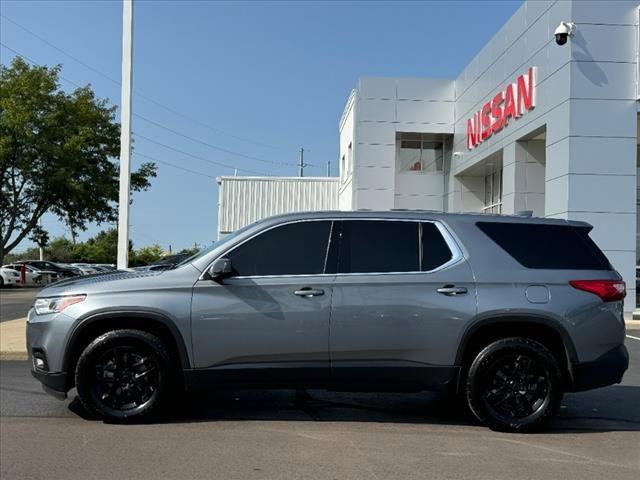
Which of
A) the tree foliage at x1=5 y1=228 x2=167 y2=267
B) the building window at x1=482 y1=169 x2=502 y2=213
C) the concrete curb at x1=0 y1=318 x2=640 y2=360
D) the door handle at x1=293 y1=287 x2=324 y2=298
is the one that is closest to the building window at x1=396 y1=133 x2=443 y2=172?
the building window at x1=482 y1=169 x2=502 y2=213

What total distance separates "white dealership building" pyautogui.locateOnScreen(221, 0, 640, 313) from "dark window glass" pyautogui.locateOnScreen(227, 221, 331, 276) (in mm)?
11357

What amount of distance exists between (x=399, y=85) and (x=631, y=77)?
10.5 m

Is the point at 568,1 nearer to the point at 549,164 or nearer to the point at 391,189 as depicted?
Result: the point at 549,164

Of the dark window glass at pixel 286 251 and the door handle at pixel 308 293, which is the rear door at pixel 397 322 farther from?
the dark window glass at pixel 286 251

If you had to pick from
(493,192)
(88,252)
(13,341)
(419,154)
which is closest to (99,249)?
(88,252)

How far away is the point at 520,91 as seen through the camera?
59.6ft

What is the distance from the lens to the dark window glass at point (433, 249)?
18.8ft

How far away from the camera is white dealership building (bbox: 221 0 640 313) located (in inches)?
608

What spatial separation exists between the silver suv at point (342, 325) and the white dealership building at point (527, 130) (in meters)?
10.6

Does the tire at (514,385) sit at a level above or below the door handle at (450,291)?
below

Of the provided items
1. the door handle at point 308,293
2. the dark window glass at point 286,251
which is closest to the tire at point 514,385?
the door handle at point 308,293

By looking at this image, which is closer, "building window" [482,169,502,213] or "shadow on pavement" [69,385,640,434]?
"shadow on pavement" [69,385,640,434]

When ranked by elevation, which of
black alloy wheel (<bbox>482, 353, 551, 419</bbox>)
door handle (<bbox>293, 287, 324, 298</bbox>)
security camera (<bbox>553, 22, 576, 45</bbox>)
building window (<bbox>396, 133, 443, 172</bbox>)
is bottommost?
black alloy wheel (<bbox>482, 353, 551, 419</bbox>)

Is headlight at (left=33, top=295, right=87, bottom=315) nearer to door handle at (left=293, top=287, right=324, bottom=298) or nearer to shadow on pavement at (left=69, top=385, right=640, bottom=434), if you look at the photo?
shadow on pavement at (left=69, top=385, right=640, bottom=434)
